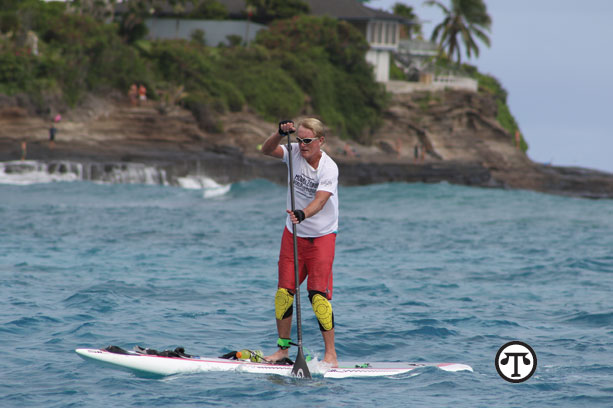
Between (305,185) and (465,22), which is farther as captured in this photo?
(465,22)

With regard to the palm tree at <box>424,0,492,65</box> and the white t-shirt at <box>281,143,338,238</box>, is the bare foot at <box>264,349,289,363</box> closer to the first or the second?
the white t-shirt at <box>281,143,338,238</box>

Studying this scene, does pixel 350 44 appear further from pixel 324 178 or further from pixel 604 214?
pixel 324 178

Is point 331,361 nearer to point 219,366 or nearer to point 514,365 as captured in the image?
point 219,366

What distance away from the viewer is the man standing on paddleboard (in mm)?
7227

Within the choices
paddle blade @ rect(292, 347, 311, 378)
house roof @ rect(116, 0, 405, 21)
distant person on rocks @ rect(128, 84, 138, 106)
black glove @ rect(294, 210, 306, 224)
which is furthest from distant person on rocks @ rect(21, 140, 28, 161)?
black glove @ rect(294, 210, 306, 224)

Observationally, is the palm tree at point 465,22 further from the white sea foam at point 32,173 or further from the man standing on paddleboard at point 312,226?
the man standing on paddleboard at point 312,226

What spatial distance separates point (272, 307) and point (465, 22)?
2571 inches

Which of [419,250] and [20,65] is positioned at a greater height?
[20,65]

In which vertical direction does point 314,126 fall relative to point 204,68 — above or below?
below

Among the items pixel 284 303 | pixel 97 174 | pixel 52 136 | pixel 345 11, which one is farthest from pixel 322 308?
pixel 345 11

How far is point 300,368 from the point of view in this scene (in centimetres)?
721

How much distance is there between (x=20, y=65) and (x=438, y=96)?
3846 centimetres

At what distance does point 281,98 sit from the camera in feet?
185

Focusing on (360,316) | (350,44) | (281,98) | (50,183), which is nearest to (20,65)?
(50,183)
